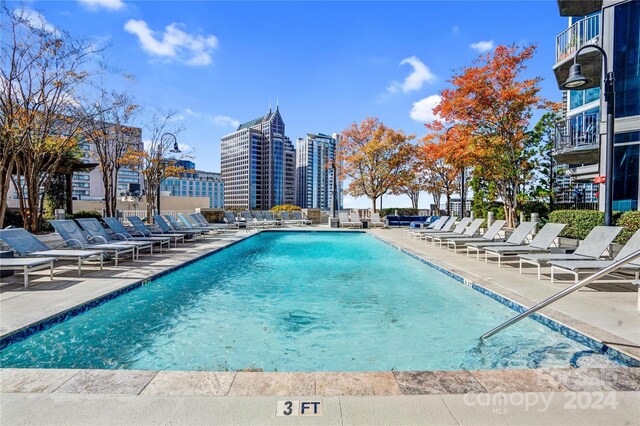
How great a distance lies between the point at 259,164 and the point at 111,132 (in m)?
106

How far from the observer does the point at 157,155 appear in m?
17.9

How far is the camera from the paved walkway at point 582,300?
3.45 meters

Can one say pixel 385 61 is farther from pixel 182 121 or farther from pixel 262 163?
pixel 262 163

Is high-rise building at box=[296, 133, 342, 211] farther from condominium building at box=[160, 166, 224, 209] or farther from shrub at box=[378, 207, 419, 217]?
shrub at box=[378, 207, 419, 217]

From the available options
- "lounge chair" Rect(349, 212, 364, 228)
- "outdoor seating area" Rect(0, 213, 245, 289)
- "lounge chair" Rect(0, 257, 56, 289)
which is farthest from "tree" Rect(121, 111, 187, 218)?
"lounge chair" Rect(0, 257, 56, 289)

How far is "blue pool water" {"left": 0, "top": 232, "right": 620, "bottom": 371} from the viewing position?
3.42 m

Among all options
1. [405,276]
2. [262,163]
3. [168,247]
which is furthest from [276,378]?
[262,163]

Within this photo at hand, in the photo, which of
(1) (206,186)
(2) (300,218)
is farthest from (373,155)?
(1) (206,186)

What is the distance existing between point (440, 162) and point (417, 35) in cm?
1684

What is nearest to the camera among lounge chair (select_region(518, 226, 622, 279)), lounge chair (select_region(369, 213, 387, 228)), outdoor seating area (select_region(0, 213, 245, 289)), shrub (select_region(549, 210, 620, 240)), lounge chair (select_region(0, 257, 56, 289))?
lounge chair (select_region(0, 257, 56, 289))

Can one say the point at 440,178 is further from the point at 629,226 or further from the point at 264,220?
the point at 629,226

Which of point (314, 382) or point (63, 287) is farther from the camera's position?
point (63, 287)

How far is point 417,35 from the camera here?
12633 millimetres

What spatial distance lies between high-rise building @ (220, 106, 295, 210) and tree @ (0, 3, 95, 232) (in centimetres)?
10602
